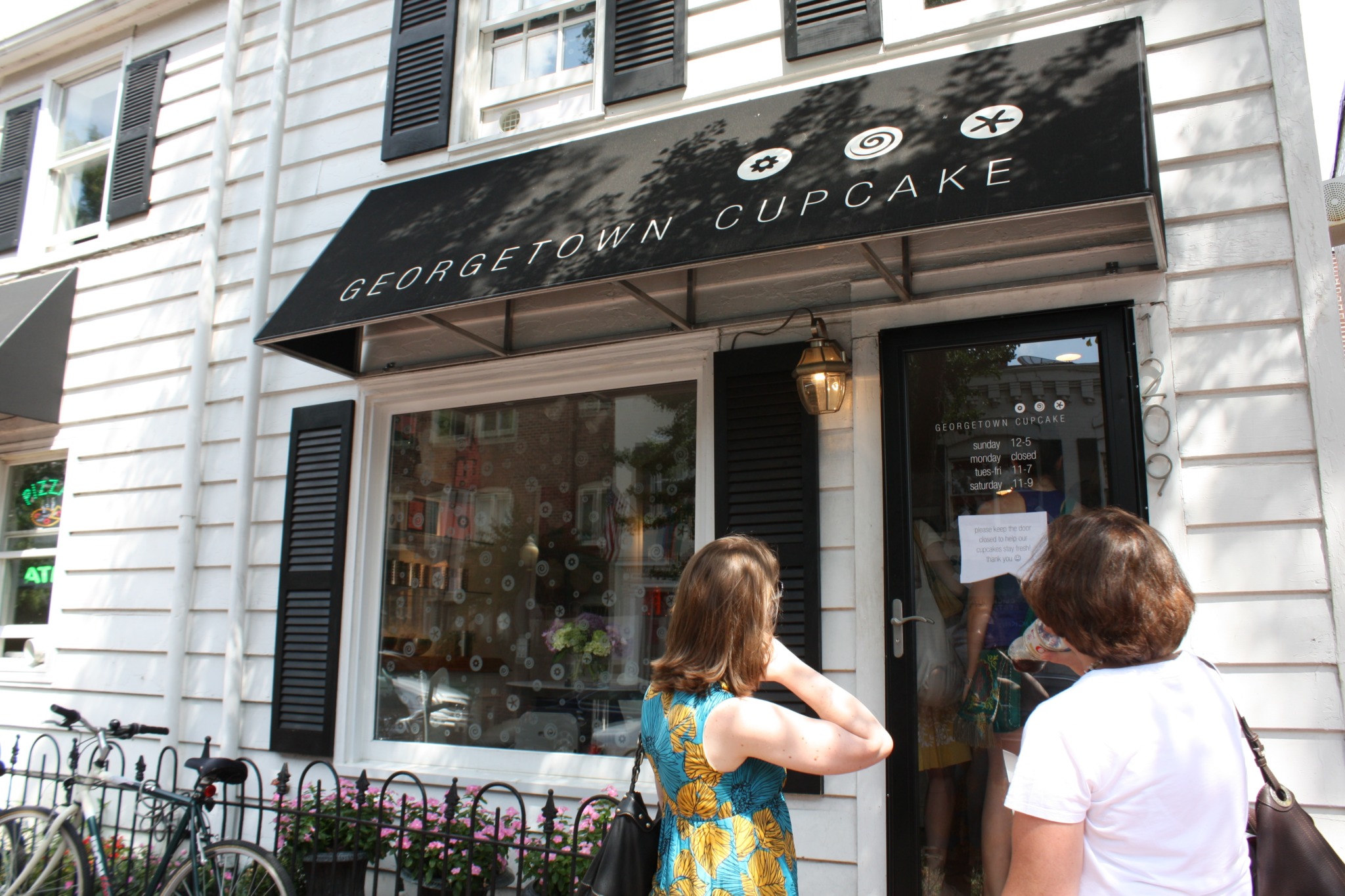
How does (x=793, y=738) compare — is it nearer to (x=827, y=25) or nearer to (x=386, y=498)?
(x=827, y=25)

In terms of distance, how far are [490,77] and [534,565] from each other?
3354mm

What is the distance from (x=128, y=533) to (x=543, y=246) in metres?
4.28

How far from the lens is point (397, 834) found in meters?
4.59

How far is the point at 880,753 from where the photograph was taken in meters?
2.20

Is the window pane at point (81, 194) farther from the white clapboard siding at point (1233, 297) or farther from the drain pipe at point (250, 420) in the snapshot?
the white clapboard siding at point (1233, 297)

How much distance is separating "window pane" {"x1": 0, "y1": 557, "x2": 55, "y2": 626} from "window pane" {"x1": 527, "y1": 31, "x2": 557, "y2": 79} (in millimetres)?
5420

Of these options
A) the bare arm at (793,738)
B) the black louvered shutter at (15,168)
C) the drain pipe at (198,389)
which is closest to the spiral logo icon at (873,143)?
the bare arm at (793,738)

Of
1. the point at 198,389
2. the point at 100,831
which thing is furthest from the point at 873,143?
the point at 100,831

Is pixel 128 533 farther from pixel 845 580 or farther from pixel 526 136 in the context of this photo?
pixel 845 580

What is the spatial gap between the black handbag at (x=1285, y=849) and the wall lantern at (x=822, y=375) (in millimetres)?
2441

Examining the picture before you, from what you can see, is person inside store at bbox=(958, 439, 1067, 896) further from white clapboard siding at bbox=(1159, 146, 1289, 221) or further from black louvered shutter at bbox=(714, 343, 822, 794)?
white clapboard siding at bbox=(1159, 146, 1289, 221)

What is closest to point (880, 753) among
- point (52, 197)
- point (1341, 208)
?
point (52, 197)

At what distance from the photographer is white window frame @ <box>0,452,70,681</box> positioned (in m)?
6.80

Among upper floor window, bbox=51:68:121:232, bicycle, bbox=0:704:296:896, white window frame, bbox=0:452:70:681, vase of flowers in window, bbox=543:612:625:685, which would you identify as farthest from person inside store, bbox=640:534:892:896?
upper floor window, bbox=51:68:121:232
